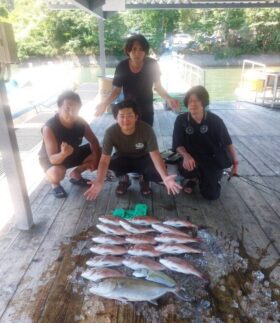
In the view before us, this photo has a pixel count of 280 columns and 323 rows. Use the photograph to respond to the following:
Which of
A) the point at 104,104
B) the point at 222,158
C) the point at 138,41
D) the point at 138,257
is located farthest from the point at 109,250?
the point at 138,41

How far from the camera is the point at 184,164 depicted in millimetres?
2697

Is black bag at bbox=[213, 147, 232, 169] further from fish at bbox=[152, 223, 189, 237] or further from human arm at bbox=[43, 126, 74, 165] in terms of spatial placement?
human arm at bbox=[43, 126, 74, 165]

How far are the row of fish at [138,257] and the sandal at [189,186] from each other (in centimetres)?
63

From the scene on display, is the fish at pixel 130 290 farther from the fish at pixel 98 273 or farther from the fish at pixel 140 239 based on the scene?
the fish at pixel 140 239

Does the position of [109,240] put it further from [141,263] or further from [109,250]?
[141,263]

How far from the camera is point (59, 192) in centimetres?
279

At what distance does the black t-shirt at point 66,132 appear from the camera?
2.64 meters

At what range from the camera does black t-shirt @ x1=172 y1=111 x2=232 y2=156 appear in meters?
2.70

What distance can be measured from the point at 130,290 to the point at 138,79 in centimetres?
218

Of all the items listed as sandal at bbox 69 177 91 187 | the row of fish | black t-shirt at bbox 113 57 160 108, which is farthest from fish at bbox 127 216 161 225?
black t-shirt at bbox 113 57 160 108

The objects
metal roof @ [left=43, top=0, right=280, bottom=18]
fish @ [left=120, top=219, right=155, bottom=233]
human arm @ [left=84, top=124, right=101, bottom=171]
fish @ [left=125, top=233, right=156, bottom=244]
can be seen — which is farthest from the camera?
metal roof @ [left=43, top=0, right=280, bottom=18]

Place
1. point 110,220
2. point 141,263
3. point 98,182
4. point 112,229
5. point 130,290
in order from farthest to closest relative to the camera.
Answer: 1. point 98,182
2. point 110,220
3. point 112,229
4. point 141,263
5. point 130,290

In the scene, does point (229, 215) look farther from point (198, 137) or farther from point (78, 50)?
point (78, 50)

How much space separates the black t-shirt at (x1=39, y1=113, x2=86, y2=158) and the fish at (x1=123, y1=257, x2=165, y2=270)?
1.36 m
